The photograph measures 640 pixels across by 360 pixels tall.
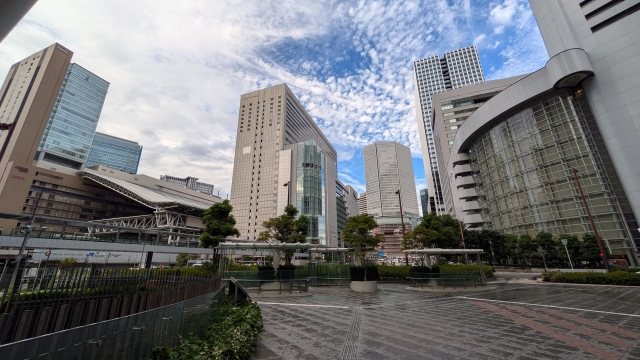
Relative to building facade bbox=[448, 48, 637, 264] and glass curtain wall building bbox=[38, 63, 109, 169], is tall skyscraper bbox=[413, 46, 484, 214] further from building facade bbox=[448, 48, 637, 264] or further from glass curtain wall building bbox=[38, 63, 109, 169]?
glass curtain wall building bbox=[38, 63, 109, 169]

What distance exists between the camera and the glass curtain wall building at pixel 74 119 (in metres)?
71.0

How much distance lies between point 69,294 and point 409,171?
17019cm

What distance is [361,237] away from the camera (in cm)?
2247

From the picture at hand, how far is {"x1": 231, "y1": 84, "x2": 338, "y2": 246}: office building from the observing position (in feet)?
257

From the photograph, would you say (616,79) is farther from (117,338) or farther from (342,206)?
(342,206)

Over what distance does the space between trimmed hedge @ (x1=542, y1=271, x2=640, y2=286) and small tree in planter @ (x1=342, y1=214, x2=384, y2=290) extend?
15788 millimetres

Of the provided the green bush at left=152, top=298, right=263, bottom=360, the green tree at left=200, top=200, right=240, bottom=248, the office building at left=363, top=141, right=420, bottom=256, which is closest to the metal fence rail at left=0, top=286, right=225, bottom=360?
the green bush at left=152, top=298, right=263, bottom=360

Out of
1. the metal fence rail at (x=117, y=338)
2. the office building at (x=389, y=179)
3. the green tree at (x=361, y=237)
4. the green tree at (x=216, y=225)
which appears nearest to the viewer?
the metal fence rail at (x=117, y=338)

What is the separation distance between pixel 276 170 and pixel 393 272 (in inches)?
2502

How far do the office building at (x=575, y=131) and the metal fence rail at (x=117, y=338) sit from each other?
40.6 m

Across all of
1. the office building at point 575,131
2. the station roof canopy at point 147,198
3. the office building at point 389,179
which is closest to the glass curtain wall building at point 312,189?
the station roof canopy at point 147,198

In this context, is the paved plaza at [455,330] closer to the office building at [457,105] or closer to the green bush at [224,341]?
the green bush at [224,341]

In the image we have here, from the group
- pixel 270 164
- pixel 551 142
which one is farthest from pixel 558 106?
pixel 270 164

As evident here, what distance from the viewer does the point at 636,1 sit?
1271 inches
